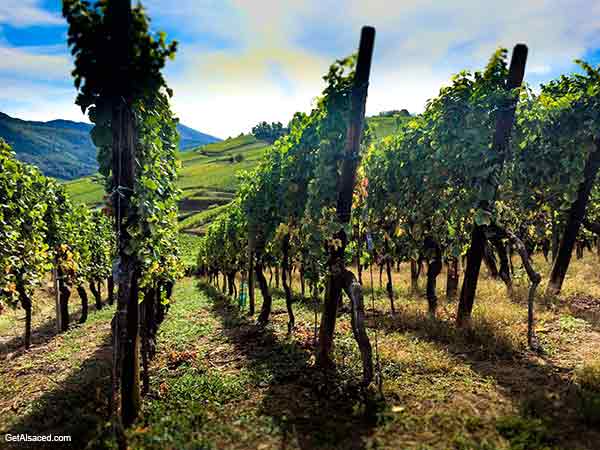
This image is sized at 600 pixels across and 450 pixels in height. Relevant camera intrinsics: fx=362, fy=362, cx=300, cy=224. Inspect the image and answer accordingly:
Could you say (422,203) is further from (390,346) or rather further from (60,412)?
(60,412)

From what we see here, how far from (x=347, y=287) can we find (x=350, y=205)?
4.92 feet

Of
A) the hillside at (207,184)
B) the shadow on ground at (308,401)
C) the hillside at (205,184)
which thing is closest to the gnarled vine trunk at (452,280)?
the shadow on ground at (308,401)

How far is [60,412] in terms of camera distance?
711cm

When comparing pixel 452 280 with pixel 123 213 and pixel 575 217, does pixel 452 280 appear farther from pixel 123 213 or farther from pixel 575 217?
pixel 123 213

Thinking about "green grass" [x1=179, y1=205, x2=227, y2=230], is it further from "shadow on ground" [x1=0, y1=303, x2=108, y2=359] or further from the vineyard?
the vineyard

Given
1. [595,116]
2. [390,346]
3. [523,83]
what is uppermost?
[523,83]

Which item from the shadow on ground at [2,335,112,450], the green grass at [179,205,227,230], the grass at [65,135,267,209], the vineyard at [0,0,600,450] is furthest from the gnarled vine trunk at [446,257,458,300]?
the green grass at [179,205,227,230]

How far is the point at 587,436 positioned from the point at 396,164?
7.52m

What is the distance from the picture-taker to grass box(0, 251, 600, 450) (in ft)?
16.0

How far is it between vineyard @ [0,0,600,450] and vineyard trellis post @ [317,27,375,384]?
0.12 feet

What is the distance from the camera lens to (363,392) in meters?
6.00

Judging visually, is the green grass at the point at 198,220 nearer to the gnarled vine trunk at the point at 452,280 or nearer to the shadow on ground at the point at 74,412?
the gnarled vine trunk at the point at 452,280

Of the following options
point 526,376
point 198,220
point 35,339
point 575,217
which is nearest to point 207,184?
point 198,220

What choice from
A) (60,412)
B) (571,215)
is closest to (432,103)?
(571,215)
